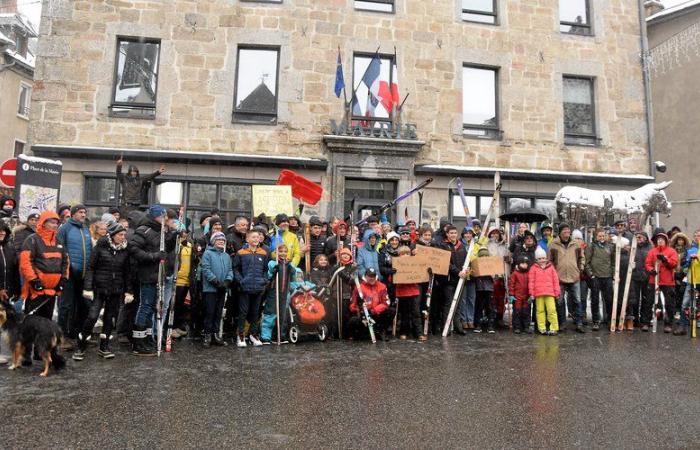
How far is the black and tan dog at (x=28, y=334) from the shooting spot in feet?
17.7

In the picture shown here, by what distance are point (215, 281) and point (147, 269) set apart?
3.08 ft

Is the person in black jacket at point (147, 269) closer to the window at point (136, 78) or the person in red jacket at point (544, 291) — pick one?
the person in red jacket at point (544, 291)

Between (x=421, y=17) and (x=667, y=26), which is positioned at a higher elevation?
(x=667, y=26)

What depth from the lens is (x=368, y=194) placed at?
43.7ft

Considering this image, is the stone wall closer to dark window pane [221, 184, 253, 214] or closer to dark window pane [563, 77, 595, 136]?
dark window pane [563, 77, 595, 136]

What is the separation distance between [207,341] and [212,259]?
1224 mm

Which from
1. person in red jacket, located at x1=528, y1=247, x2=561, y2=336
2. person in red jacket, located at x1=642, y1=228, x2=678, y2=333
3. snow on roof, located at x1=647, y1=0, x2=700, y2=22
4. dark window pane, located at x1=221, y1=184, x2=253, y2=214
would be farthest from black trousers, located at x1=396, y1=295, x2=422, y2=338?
snow on roof, located at x1=647, y1=0, x2=700, y2=22

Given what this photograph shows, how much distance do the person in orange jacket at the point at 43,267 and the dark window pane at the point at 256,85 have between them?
751cm

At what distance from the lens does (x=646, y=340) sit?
7.95 m

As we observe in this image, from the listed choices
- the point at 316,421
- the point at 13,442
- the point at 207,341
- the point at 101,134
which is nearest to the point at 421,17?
the point at 101,134

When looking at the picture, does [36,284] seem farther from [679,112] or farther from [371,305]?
[679,112]

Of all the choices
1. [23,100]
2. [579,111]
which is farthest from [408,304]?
[23,100]

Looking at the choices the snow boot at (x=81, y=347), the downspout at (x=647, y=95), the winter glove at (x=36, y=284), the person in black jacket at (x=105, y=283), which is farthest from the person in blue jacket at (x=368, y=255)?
the downspout at (x=647, y=95)

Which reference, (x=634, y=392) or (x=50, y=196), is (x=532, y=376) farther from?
(x=50, y=196)
